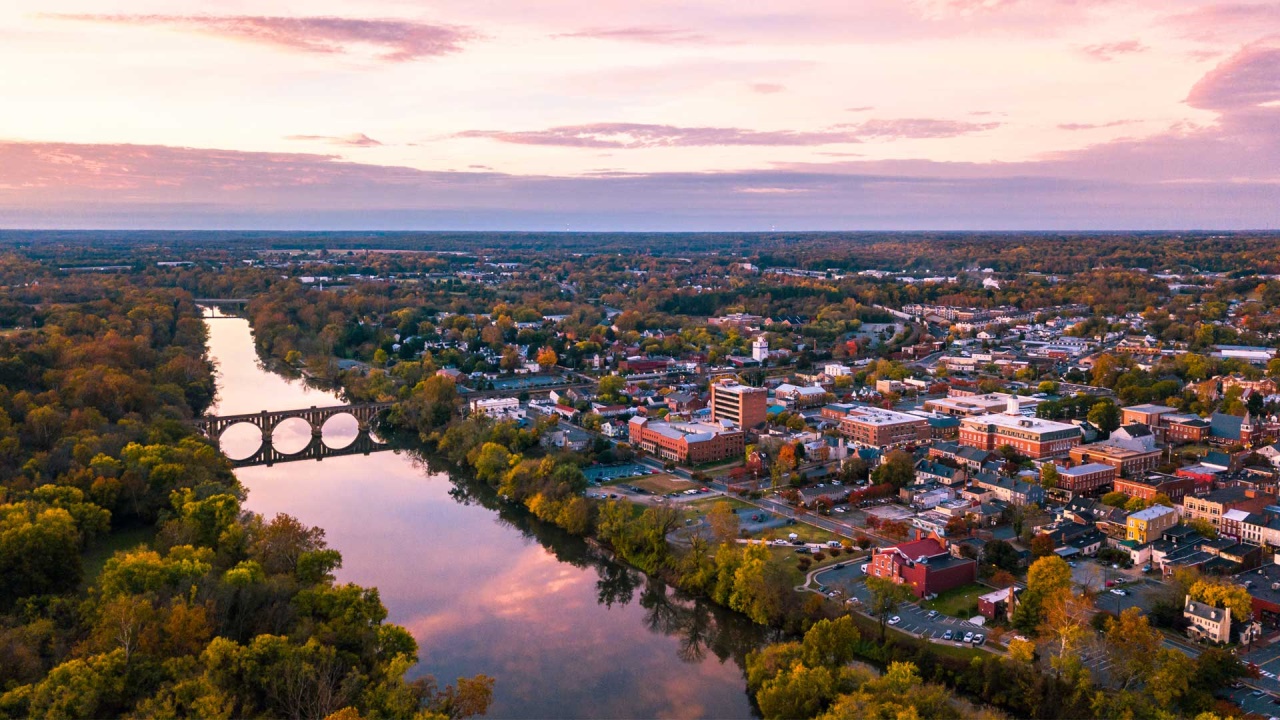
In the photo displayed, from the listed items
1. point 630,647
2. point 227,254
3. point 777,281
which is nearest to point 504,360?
point 630,647

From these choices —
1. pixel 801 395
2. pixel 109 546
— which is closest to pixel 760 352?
pixel 801 395

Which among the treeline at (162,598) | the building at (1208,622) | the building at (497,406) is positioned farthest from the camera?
the building at (497,406)

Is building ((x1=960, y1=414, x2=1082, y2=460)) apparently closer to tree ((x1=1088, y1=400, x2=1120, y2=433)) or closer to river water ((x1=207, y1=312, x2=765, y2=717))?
tree ((x1=1088, y1=400, x2=1120, y2=433))

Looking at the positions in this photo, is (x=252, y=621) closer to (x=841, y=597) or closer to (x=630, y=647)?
(x=630, y=647)

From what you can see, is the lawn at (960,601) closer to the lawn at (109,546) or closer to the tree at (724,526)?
the tree at (724,526)

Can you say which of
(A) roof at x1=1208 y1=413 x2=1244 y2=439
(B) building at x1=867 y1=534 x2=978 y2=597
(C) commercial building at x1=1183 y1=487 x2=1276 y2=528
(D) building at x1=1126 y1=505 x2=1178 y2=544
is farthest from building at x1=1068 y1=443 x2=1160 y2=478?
(B) building at x1=867 y1=534 x2=978 y2=597

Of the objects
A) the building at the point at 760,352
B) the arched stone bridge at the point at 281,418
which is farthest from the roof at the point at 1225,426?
the arched stone bridge at the point at 281,418
